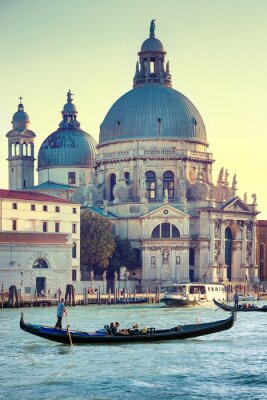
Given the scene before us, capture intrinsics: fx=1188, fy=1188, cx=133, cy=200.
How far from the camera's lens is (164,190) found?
378ft

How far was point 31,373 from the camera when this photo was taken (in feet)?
142

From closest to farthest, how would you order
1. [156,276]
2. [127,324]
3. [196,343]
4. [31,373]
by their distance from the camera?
[31,373] < [196,343] < [127,324] < [156,276]

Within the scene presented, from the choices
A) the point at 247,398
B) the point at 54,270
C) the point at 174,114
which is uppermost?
the point at 174,114

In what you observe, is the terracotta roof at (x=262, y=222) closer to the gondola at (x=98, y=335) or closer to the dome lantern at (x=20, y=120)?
the dome lantern at (x=20, y=120)

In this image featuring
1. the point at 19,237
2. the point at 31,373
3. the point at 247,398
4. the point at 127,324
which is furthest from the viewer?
the point at 19,237

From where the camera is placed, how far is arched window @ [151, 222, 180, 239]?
11050 cm

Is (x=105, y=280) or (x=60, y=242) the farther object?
(x=105, y=280)

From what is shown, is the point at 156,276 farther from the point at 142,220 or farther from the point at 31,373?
the point at 31,373

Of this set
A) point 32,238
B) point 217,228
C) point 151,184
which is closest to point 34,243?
point 32,238

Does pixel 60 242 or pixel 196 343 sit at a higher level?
pixel 60 242

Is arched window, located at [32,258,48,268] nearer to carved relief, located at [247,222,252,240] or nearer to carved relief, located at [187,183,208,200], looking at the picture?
carved relief, located at [187,183,208,200]

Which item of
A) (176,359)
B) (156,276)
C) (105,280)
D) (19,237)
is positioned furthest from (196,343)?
(156,276)

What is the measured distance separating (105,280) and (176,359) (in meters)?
55.0

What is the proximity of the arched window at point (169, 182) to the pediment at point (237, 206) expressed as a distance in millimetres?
5788
